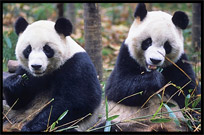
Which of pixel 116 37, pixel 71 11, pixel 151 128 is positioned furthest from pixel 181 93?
pixel 71 11

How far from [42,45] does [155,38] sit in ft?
4.28

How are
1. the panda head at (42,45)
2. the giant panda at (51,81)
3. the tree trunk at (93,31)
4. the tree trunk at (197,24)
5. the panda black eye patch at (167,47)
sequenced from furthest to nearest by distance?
the tree trunk at (197,24) < the tree trunk at (93,31) < the panda black eye patch at (167,47) < the giant panda at (51,81) < the panda head at (42,45)

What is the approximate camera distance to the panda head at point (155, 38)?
13.3 feet

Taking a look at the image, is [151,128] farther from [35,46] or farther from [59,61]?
[35,46]

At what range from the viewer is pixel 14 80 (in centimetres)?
434

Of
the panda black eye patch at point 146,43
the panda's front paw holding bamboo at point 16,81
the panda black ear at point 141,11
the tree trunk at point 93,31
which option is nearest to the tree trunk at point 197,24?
the tree trunk at point 93,31

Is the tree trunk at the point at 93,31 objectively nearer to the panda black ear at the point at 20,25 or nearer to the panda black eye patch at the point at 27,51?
the panda black ear at the point at 20,25

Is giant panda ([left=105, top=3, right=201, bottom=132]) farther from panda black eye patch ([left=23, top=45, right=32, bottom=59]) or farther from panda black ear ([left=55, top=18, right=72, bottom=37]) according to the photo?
panda black eye patch ([left=23, top=45, right=32, bottom=59])

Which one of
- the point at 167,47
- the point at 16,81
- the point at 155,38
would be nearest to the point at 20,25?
the point at 16,81

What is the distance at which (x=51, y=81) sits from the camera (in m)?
4.25

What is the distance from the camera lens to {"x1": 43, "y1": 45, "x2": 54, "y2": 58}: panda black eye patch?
4021 mm

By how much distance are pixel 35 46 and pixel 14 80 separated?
0.63 m

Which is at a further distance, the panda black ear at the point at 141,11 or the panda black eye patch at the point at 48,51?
the panda black ear at the point at 141,11

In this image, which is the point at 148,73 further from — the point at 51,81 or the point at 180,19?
the point at 51,81
